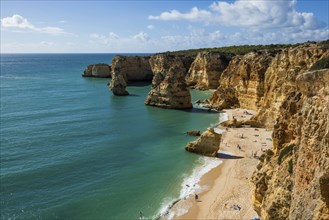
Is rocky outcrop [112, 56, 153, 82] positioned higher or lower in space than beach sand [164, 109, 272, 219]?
higher

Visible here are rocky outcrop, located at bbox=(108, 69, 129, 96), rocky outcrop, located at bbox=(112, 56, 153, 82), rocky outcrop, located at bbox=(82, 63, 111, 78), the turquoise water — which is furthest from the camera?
rocky outcrop, located at bbox=(82, 63, 111, 78)

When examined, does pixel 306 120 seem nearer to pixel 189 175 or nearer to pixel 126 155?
pixel 189 175

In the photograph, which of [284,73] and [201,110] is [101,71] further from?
[284,73]

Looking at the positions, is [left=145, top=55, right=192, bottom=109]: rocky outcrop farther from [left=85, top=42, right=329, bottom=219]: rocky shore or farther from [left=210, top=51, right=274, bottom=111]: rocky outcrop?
[left=210, top=51, right=274, bottom=111]: rocky outcrop

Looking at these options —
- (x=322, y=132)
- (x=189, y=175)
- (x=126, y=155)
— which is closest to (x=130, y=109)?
(x=126, y=155)

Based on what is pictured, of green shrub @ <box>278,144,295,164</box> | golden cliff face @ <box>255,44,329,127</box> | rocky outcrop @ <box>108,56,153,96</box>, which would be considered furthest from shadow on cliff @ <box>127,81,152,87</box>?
green shrub @ <box>278,144,295,164</box>

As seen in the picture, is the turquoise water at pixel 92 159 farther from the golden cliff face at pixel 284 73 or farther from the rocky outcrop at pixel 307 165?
the rocky outcrop at pixel 307 165
